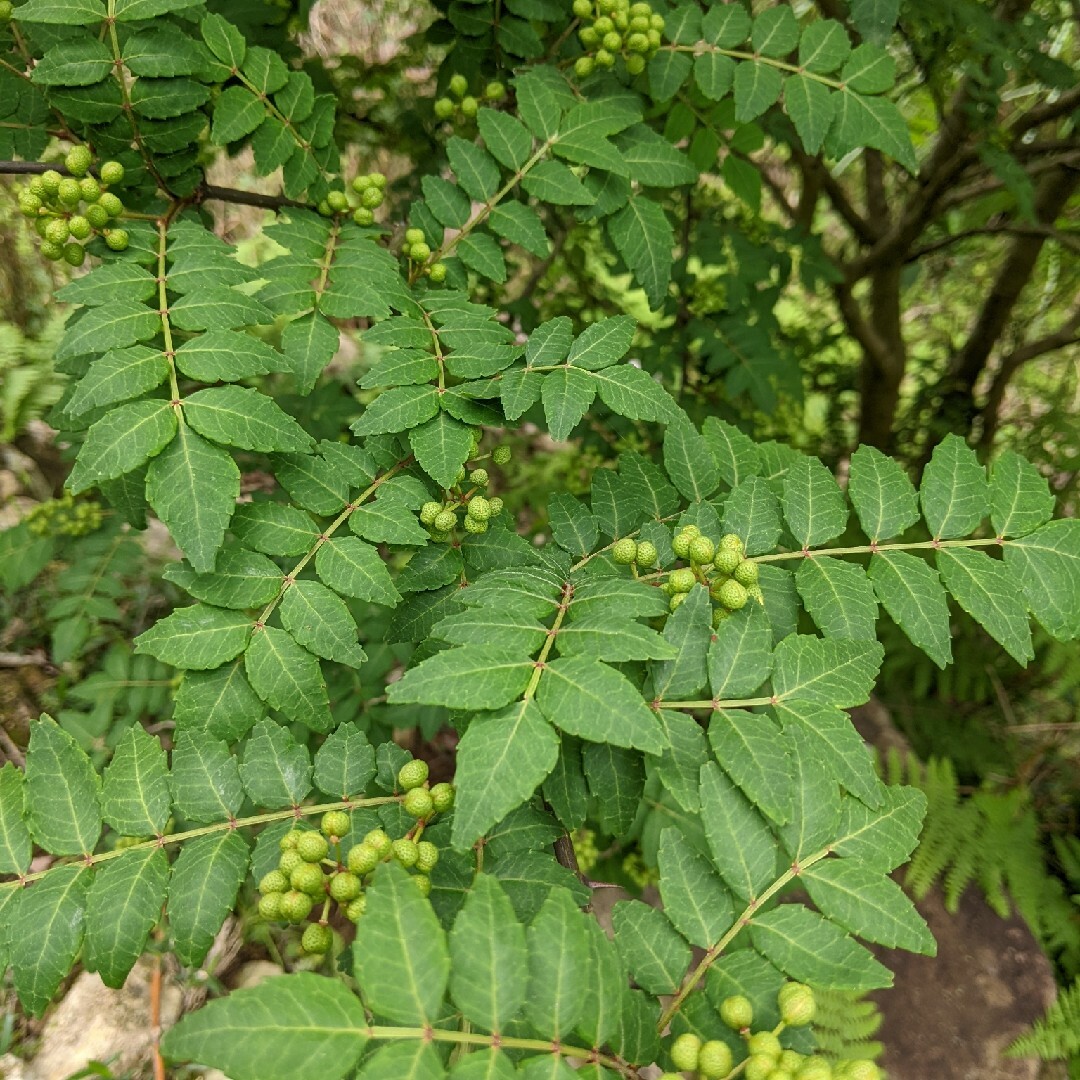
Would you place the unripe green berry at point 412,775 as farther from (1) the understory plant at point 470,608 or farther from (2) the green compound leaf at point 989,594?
(2) the green compound leaf at point 989,594

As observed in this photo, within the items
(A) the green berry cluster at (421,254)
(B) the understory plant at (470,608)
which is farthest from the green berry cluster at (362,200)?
(A) the green berry cluster at (421,254)

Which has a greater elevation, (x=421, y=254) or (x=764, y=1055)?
(x=421, y=254)

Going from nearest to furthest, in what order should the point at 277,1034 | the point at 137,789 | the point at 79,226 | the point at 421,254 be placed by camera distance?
the point at 277,1034 < the point at 137,789 < the point at 79,226 < the point at 421,254

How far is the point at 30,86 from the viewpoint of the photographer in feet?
5.85

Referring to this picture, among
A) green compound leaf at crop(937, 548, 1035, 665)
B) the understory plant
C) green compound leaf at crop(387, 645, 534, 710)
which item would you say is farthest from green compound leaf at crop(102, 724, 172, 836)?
green compound leaf at crop(937, 548, 1035, 665)

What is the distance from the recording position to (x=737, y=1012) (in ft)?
3.47

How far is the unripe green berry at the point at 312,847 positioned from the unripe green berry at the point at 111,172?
4.60 ft

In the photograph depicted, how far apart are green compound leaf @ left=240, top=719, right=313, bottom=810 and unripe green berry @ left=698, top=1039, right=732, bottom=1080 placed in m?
0.76

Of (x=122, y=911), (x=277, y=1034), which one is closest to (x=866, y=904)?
(x=277, y=1034)

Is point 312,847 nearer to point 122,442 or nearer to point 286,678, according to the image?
point 286,678

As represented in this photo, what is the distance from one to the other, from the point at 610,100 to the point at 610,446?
1677 mm

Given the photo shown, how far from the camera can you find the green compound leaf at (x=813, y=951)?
1114 millimetres

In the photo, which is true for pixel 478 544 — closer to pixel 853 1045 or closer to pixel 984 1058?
pixel 853 1045

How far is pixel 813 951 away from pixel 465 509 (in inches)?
37.7
